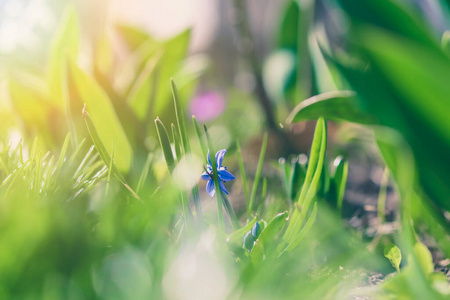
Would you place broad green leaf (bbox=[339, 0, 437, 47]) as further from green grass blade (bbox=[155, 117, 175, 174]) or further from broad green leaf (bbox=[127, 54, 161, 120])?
broad green leaf (bbox=[127, 54, 161, 120])

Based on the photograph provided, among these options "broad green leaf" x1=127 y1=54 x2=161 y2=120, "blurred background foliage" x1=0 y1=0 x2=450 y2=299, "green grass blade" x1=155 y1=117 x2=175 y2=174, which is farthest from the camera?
"broad green leaf" x1=127 y1=54 x2=161 y2=120

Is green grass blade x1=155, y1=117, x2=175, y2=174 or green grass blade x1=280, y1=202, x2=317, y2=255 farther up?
green grass blade x1=155, y1=117, x2=175, y2=174

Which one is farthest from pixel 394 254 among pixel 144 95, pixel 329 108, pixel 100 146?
pixel 144 95

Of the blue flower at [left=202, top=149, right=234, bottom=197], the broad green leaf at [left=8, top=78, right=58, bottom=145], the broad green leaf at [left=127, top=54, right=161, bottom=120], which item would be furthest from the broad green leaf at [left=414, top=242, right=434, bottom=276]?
the broad green leaf at [left=8, top=78, right=58, bottom=145]

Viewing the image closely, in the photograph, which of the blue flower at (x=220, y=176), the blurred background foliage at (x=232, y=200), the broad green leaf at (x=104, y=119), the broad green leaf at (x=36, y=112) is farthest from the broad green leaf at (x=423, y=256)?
the broad green leaf at (x=36, y=112)

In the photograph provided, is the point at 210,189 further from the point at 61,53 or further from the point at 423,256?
the point at 61,53

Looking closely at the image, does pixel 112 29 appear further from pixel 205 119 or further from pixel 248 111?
pixel 248 111
